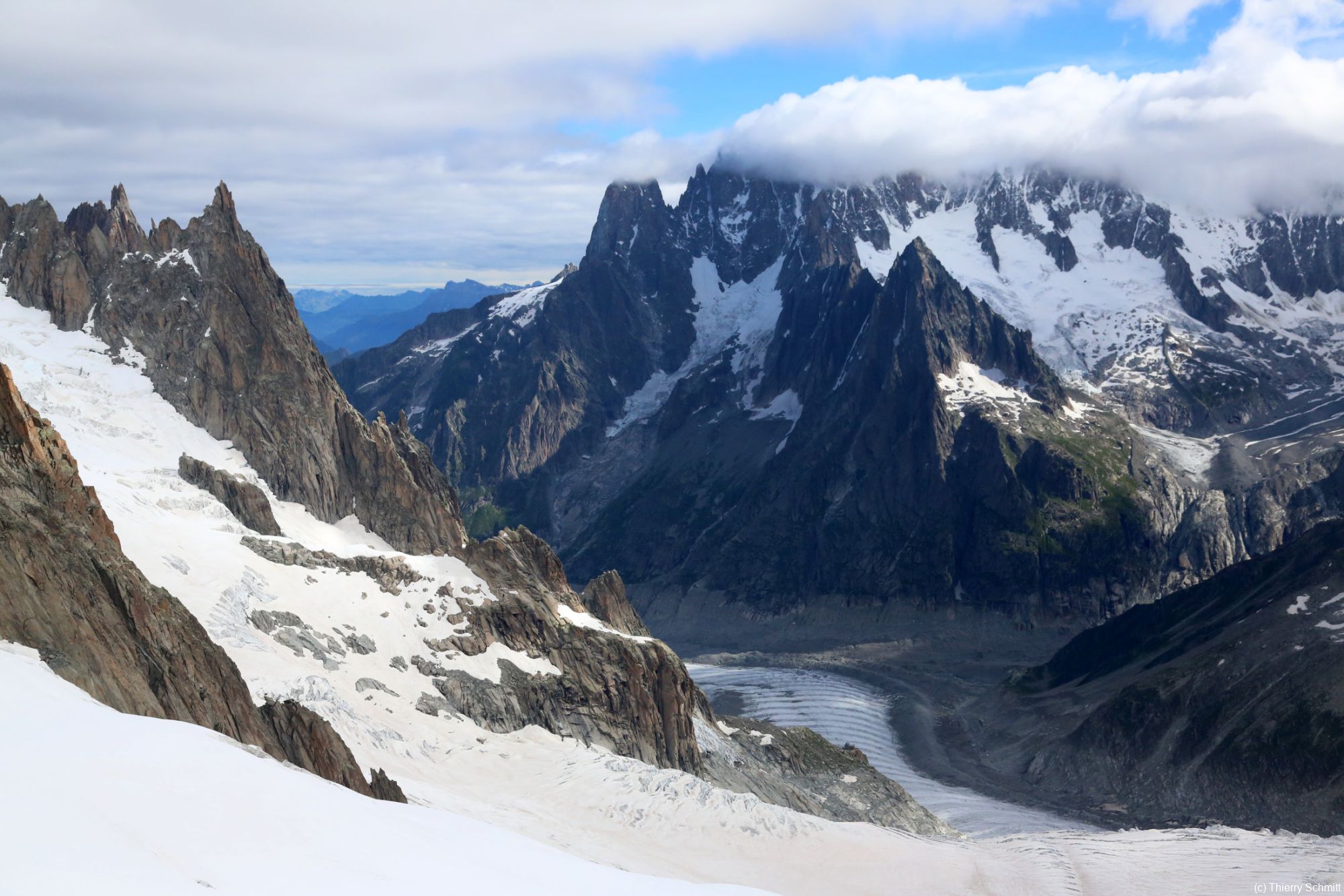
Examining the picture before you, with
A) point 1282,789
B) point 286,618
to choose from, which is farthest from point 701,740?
point 1282,789

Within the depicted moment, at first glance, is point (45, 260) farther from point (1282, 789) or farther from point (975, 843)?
point (1282, 789)

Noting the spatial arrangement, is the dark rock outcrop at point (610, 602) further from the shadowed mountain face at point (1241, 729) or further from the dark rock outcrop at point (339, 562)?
the shadowed mountain face at point (1241, 729)

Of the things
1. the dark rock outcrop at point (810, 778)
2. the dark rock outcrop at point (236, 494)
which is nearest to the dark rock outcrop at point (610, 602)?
the dark rock outcrop at point (810, 778)

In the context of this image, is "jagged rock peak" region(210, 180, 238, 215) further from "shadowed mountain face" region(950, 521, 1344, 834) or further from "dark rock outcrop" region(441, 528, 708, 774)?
"shadowed mountain face" region(950, 521, 1344, 834)

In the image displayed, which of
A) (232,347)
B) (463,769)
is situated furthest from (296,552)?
(232,347)

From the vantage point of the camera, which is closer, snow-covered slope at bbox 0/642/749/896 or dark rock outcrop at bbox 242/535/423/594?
snow-covered slope at bbox 0/642/749/896

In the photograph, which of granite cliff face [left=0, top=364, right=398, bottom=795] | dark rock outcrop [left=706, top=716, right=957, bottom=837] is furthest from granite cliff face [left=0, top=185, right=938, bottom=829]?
dark rock outcrop [left=706, top=716, right=957, bottom=837]

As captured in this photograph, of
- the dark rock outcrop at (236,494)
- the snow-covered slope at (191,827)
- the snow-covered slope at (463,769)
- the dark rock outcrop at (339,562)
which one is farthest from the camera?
the dark rock outcrop at (236,494)
